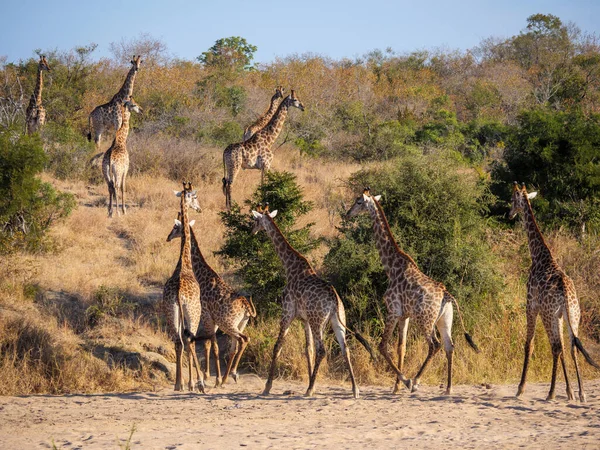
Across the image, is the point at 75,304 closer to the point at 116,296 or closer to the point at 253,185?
the point at 116,296

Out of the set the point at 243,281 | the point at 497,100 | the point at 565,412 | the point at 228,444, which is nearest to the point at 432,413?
the point at 565,412

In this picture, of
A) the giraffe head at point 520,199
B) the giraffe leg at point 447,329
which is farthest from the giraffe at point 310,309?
the giraffe head at point 520,199

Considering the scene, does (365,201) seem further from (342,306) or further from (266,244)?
(266,244)

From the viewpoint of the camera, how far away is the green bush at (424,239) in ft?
35.1

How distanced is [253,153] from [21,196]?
571cm

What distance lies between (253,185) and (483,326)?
26.8ft

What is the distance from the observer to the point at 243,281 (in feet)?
38.6

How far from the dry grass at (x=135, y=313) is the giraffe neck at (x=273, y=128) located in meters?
1.96

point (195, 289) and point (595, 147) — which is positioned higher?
point (595, 147)

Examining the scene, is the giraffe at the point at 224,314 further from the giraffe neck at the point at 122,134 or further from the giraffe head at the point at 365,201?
the giraffe neck at the point at 122,134

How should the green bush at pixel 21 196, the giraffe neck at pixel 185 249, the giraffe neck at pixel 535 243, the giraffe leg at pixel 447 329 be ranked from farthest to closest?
the green bush at pixel 21 196 → the giraffe neck at pixel 185 249 → the giraffe neck at pixel 535 243 → the giraffe leg at pixel 447 329

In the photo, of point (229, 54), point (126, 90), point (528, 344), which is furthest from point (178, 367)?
point (229, 54)

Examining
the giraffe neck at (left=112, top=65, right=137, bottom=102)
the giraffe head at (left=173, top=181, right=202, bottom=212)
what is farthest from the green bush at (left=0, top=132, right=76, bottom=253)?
the giraffe neck at (left=112, top=65, right=137, bottom=102)

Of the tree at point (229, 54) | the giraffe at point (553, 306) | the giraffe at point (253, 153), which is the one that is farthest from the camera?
the tree at point (229, 54)
